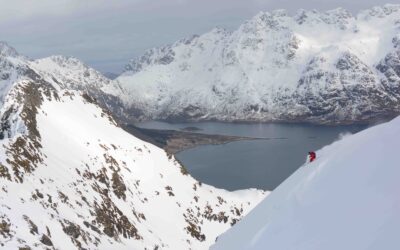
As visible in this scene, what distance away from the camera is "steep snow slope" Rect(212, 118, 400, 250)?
1612 cm

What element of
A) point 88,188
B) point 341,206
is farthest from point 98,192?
point 341,206

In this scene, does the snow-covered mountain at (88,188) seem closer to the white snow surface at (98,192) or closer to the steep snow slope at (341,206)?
the white snow surface at (98,192)

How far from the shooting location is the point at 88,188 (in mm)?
74375

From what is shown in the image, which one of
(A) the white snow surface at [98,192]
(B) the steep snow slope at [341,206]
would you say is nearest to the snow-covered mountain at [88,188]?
(A) the white snow surface at [98,192]

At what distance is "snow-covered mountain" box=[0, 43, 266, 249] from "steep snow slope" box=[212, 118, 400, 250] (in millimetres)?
21536

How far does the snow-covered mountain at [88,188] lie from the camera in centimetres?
4853

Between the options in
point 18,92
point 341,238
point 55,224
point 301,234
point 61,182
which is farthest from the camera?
point 18,92

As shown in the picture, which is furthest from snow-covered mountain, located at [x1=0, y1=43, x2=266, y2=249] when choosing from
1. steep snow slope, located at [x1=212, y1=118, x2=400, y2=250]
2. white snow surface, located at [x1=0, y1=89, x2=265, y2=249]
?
steep snow slope, located at [x1=212, y1=118, x2=400, y2=250]

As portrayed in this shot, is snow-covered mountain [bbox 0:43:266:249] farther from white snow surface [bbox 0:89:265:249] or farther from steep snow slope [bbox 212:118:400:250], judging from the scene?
steep snow slope [bbox 212:118:400:250]

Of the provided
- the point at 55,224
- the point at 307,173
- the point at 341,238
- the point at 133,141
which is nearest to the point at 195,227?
the point at 133,141

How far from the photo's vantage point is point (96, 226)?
2469 inches

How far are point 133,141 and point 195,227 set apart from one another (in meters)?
25.5

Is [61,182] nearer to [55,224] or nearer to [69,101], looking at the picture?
[55,224]

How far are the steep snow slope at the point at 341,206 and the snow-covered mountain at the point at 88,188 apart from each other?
21.5 m
